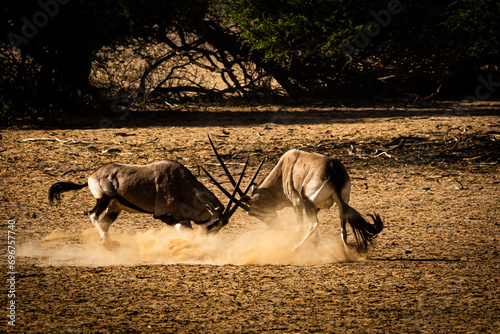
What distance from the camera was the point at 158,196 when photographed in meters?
6.45

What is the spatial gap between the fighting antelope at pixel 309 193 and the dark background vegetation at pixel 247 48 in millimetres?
7934

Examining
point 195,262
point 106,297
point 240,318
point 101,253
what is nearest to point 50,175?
point 101,253

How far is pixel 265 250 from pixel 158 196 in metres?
1.32

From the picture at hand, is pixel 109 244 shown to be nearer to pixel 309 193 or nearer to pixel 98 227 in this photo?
pixel 98 227

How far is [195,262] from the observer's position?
6.15m

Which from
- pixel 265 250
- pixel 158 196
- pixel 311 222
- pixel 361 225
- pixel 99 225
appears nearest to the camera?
pixel 361 225

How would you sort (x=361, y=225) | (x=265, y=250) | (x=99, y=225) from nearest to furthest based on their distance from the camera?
1. (x=361, y=225)
2. (x=265, y=250)
3. (x=99, y=225)

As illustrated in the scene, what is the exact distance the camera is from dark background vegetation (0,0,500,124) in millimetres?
13516

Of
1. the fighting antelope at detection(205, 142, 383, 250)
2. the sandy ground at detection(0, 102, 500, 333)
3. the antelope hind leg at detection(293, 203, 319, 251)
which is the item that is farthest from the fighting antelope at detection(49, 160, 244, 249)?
the antelope hind leg at detection(293, 203, 319, 251)

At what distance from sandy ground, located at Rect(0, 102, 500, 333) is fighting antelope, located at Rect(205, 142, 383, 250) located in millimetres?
275

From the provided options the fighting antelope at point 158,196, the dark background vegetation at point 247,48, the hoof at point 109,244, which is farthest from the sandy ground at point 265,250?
the dark background vegetation at point 247,48

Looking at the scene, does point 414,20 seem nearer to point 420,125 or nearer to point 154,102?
point 420,125

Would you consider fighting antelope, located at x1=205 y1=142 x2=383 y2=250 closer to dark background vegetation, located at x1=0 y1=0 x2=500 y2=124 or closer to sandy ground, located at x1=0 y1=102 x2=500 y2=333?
sandy ground, located at x1=0 y1=102 x2=500 y2=333

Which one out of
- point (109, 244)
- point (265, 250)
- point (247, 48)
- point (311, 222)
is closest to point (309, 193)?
point (311, 222)
